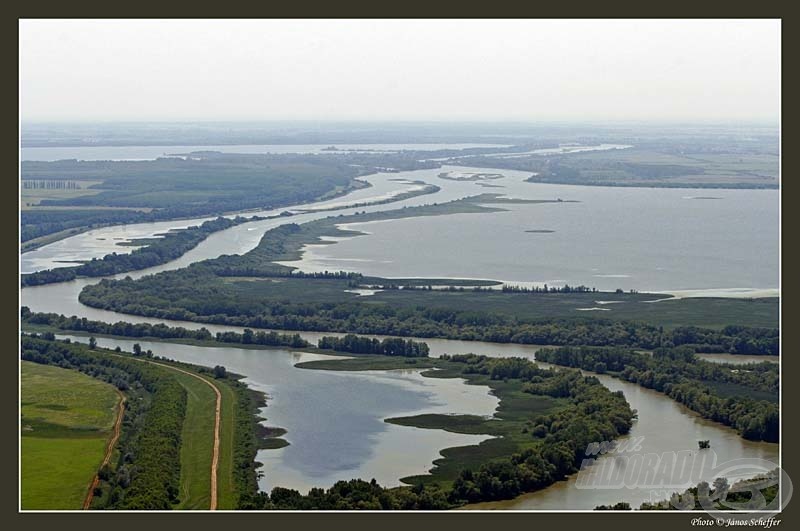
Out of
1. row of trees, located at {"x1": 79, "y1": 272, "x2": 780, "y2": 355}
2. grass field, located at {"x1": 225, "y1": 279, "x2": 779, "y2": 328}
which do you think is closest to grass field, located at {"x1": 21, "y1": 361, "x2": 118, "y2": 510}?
row of trees, located at {"x1": 79, "y1": 272, "x2": 780, "y2": 355}

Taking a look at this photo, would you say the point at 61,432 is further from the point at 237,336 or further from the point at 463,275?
the point at 463,275

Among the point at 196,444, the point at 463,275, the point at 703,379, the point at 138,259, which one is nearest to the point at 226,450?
the point at 196,444

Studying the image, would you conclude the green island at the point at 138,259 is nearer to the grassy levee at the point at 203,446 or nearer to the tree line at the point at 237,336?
the tree line at the point at 237,336

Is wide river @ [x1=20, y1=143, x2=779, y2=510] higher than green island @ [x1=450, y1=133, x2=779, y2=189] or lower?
lower

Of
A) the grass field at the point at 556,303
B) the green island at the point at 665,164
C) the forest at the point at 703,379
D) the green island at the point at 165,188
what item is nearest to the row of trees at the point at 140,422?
the grass field at the point at 556,303

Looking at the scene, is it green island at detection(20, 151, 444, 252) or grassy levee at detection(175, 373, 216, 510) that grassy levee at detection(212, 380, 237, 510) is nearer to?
grassy levee at detection(175, 373, 216, 510)

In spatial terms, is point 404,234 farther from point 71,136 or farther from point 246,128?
point 246,128

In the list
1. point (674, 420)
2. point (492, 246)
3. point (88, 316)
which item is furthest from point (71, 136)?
point (674, 420)
